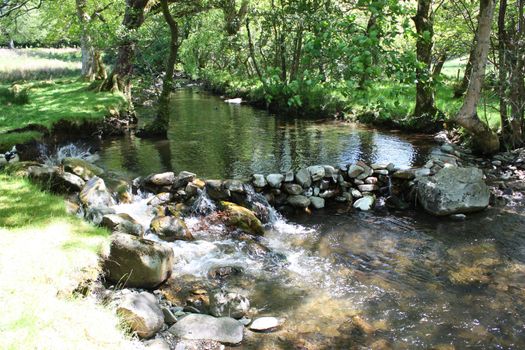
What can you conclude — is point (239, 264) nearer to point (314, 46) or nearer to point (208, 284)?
point (208, 284)

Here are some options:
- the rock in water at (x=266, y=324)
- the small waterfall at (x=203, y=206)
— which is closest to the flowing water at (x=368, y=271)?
the small waterfall at (x=203, y=206)

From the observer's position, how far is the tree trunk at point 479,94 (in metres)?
11.3

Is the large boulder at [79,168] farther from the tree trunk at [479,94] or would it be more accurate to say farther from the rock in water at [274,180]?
the tree trunk at [479,94]

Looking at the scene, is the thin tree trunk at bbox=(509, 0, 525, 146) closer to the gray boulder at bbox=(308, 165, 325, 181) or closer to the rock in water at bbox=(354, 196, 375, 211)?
the rock in water at bbox=(354, 196, 375, 211)

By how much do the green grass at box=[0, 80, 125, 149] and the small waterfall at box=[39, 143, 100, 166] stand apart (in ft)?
2.03

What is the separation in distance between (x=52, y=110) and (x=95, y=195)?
29.8 feet

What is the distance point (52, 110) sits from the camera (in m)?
16.7

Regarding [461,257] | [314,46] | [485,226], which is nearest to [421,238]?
[461,257]

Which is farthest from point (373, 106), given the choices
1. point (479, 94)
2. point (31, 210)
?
point (31, 210)

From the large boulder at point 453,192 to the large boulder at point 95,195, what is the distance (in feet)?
24.3

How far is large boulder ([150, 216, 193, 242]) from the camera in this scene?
880 centimetres

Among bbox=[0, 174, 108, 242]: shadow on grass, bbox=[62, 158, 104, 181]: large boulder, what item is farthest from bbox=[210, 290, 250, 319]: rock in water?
bbox=[62, 158, 104, 181]: large boulder

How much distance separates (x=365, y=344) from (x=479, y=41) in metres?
9.27

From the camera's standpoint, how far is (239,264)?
26.1ft
